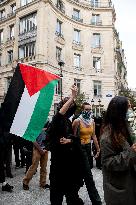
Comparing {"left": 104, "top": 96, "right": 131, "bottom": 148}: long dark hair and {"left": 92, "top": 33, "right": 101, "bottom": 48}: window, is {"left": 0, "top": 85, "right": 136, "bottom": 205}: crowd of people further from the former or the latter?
{"left": 92, "top": 33, "right": 101, "bottom": 48}: window

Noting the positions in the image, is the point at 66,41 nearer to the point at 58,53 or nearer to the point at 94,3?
the point at 58,53

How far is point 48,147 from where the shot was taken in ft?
12.9

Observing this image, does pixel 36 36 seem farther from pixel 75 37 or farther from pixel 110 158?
pixel 110 158

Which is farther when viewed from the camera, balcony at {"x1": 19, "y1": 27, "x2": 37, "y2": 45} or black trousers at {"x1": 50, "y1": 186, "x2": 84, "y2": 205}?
balcony at {"x1": 19, "y1": 27, "x2": 37, "y2": 45}

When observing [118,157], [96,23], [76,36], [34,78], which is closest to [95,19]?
[96,23]

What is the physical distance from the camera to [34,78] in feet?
17.3

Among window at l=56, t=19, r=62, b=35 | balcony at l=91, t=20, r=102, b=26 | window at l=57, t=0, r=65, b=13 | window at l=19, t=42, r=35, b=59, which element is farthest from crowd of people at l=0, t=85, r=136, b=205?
balcony at l=91, t=20, r=102, b=26

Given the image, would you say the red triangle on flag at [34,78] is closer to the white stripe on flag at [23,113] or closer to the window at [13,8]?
the white stripe on flag at [23,113]

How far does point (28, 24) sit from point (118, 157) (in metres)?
31.5

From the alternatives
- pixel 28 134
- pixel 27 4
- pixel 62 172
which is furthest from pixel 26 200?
pixel 27 4

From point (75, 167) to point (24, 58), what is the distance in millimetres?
28547

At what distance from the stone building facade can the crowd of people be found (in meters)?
24.4

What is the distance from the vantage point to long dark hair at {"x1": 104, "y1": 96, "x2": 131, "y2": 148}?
7.95 feet

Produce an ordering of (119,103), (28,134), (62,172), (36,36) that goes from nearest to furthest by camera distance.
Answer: (119,103), (62,172), (28,134), (36,36)
